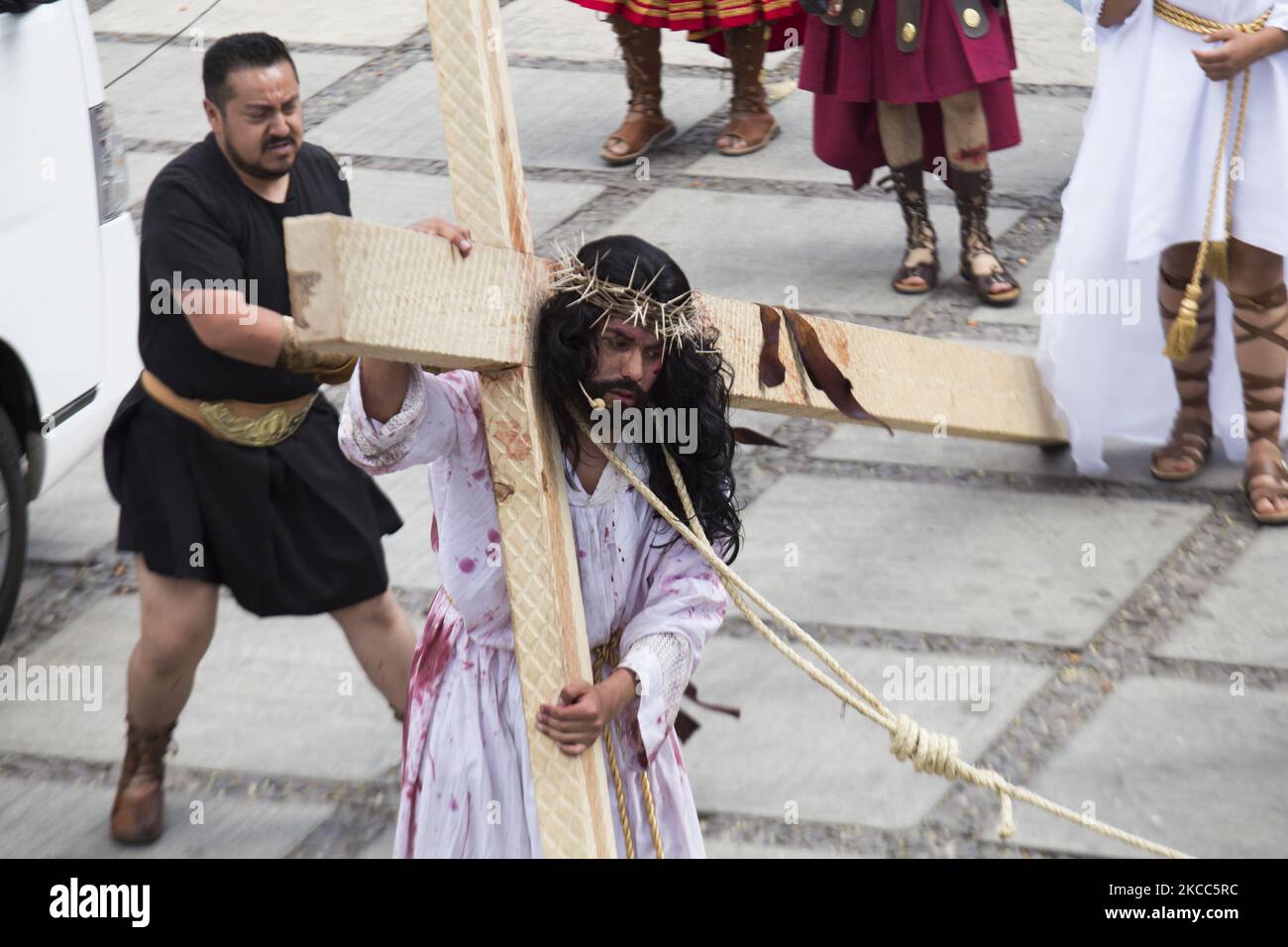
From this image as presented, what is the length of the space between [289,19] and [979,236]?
166 inches

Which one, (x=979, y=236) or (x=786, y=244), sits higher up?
(x=979, y=236)

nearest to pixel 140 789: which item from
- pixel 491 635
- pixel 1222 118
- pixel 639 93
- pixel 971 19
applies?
pixel 491 635

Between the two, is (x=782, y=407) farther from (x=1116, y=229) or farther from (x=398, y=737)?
(x=1116, y=229)

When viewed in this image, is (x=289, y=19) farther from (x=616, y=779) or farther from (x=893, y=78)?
(x=616, y=779)

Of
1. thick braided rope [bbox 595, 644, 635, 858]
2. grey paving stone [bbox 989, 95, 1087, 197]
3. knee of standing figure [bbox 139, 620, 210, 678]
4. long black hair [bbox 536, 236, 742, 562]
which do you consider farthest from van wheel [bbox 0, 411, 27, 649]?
Result: grey paving stone [bbox 989, 95, 1087, 197]

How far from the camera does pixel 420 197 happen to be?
6.61 m

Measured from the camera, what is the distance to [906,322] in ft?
18.7

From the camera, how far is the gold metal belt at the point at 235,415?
3.43 metres

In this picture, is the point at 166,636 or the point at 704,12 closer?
the point at 166,636

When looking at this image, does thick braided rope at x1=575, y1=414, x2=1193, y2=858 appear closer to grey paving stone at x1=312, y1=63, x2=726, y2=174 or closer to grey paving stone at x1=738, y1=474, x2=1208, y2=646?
grey paving stone at x1=738, y1=474, x2=1208, y2=646

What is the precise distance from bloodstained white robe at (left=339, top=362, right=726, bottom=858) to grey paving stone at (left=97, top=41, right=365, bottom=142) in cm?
487

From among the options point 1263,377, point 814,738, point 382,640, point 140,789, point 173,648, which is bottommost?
point 814,738

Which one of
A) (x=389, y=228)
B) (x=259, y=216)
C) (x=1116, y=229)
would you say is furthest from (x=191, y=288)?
(x=1116, y=229)

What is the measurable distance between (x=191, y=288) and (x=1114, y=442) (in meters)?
2.97
